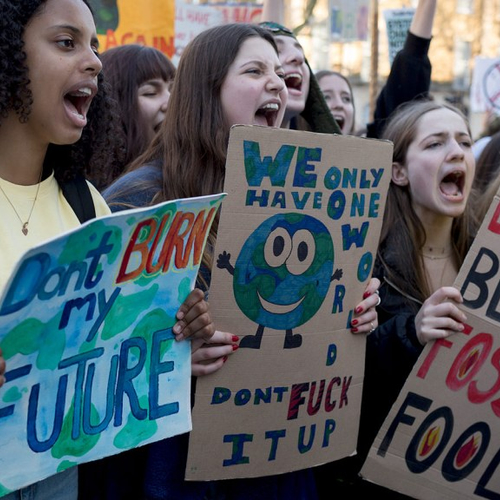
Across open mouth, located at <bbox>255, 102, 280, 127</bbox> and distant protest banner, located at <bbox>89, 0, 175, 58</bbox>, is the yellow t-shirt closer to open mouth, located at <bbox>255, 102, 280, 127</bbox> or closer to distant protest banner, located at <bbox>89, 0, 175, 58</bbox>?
open mouth, located at <bbox>255, 102, 280, 127</bbox>

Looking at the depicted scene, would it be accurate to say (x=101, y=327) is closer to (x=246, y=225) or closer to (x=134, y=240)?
(x=134, y=240)

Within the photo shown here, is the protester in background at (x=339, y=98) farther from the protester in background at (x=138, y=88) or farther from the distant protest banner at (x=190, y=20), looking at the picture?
the protester in background at (x=138, y=88)

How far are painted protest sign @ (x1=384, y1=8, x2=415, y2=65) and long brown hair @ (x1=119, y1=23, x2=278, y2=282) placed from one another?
3783 millimetres

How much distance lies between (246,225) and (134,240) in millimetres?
427

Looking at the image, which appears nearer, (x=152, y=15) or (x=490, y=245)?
(x=490, y=245)

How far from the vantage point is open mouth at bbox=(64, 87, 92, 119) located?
5.71 ft

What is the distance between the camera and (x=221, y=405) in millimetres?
1998

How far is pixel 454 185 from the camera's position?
2.79 m

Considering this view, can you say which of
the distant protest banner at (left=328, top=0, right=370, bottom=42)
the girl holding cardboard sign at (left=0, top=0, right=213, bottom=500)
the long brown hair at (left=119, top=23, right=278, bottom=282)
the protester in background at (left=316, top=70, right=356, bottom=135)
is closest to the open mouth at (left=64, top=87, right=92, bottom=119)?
the girl holding cardboard sign at (left=0, top=0, right=213, bottom=500)

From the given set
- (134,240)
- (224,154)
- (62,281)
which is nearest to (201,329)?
(134,240)

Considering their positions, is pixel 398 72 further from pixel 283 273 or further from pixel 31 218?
pixel 31 218

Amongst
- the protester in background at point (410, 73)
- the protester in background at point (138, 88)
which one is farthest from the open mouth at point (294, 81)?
the protester in background at point (138, 88)

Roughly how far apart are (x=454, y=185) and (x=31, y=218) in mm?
1574

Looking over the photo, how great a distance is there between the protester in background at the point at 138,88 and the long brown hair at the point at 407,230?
2.99 ft
